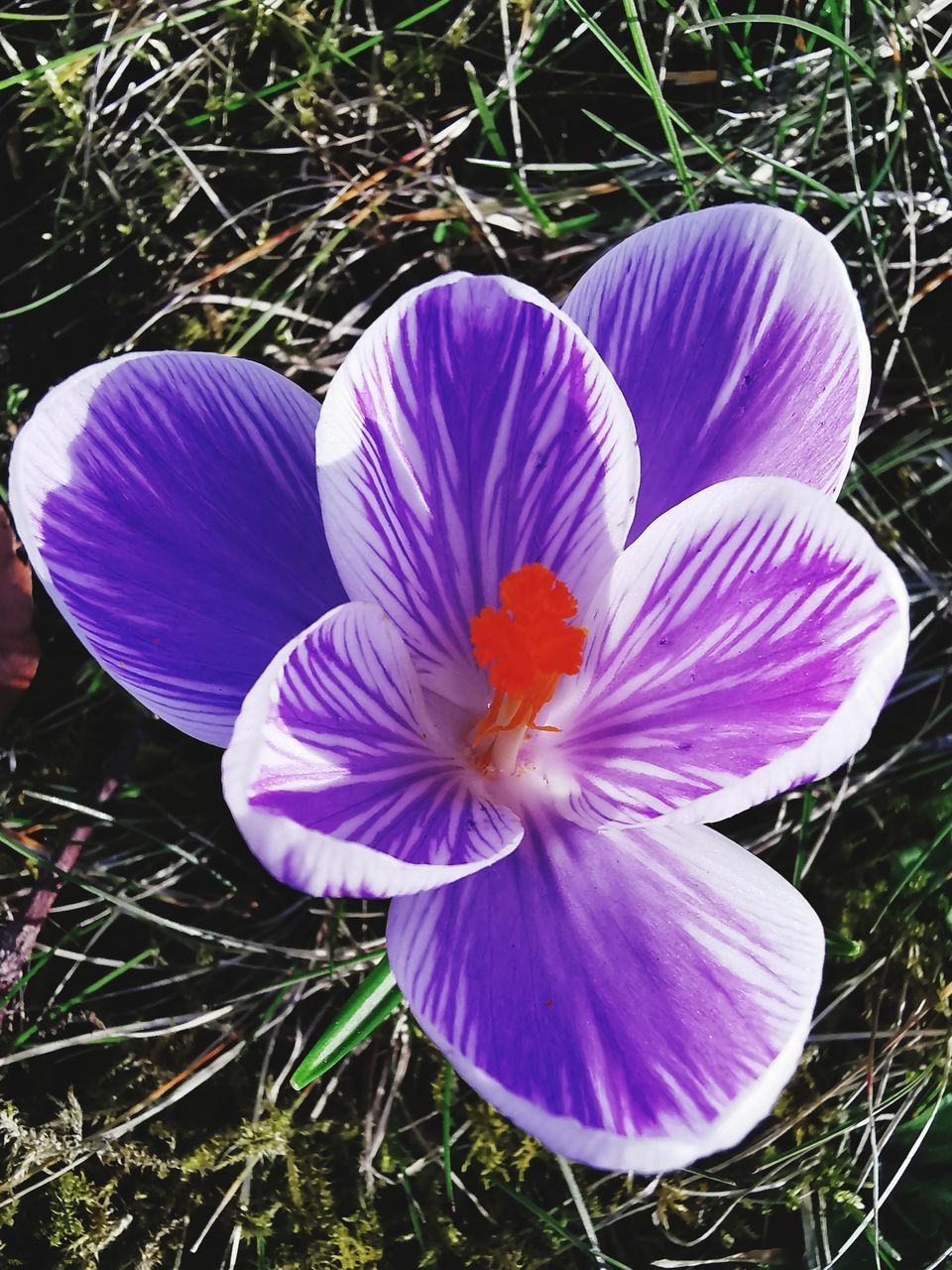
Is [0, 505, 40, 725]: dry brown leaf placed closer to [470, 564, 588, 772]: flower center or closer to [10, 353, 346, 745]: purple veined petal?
[10, 353, 346, 745]: purple veined petal

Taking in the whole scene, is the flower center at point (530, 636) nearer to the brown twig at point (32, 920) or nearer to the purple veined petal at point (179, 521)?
the purple veined petal at point (179, 521)

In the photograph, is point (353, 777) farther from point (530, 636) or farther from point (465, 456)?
point (465, 456)

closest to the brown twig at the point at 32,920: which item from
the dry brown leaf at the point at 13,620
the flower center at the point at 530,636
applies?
the dry brown leaf at the point at 13,620

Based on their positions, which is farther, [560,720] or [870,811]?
[870,811]

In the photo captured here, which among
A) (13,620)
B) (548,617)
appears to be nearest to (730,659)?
(548,617)

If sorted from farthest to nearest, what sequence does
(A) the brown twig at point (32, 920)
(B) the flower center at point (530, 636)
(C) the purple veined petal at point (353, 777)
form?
(A) the brown twig at point (32, 920)
(B) the flower center at point (530, 636)
(C) the purple veined petal at point (353, 777)

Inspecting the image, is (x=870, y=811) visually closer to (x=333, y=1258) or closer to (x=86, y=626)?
(x=333, y=1258)

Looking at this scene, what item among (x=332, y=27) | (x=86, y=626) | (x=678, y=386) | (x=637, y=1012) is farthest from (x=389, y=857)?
(x=332, y=27)
